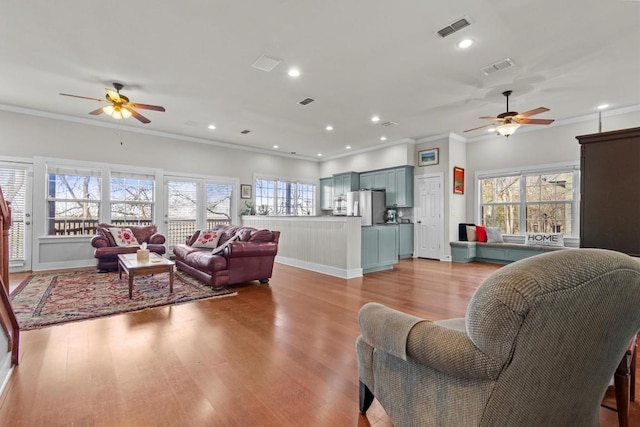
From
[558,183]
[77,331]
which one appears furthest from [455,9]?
[558,183]

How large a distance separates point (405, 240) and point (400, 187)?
138 cm

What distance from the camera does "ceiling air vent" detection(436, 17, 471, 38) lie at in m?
2.98

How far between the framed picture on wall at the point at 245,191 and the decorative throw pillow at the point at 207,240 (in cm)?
272

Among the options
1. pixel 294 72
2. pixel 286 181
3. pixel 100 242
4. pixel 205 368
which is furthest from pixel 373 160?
pixel 205 368

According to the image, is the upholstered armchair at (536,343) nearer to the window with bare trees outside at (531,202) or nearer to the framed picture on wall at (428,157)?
the window with bare trees outside at (531,202)

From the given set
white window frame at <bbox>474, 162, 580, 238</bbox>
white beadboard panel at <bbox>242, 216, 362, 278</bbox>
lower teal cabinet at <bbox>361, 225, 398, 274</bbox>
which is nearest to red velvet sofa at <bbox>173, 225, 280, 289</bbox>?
white beadboard panel at <bbox>242, 216, 362, 278</bbox>

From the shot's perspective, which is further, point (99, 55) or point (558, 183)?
point (558, 183)

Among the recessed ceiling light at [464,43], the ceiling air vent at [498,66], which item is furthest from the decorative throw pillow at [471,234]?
the recessed ceiling light at [464,43]

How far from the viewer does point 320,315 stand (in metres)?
3.21

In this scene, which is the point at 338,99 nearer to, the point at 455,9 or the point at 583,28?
the point at 455,9

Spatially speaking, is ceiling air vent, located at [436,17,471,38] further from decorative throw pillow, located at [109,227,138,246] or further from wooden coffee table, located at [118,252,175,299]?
decorative throw pillow, located at [109,227,138,246]

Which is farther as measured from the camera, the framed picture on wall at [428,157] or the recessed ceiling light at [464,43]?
the framed picture on wall at [428,157]

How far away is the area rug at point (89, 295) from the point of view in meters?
3.14

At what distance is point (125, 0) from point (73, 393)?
315 cm
